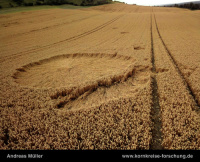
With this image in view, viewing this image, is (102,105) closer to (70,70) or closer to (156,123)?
(156,123)

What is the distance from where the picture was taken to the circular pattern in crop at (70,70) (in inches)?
181

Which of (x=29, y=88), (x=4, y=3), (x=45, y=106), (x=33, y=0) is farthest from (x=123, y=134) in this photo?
(x=33, y=0)

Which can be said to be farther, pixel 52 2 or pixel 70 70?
pixel 52 2

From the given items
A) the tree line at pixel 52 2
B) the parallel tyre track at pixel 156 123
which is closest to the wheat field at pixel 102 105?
the parallel tyre track at pixel 156 123

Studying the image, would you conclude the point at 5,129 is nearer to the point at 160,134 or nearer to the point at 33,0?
the point at 160,134

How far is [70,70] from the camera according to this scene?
18.0 ft
